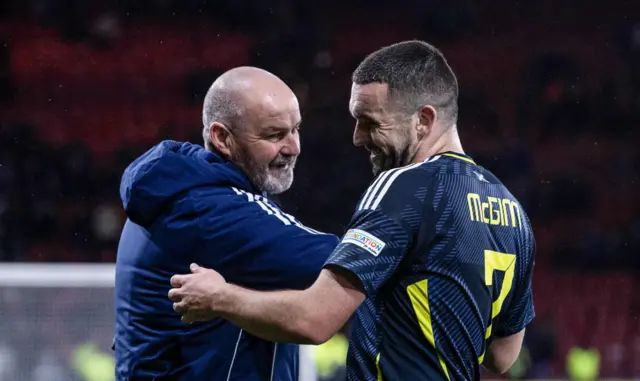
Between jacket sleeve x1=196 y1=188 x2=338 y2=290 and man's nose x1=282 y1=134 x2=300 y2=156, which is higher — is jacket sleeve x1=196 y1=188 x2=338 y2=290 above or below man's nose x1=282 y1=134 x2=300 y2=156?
Result: below

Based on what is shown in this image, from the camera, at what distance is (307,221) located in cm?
726

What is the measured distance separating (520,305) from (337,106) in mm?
5924

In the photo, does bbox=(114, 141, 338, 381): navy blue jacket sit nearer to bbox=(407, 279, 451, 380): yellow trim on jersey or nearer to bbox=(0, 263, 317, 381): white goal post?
bbox=(407, 279, 451, 380): yellow trim on jersey

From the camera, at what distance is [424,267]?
1739 mm

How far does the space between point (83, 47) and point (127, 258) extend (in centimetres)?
652

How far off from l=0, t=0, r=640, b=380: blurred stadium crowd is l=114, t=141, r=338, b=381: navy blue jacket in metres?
5.33

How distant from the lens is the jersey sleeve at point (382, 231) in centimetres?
167

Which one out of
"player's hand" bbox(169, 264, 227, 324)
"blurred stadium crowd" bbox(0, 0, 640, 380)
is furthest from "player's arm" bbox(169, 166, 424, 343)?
"blurred stadium crowd" bbox(0, 0, 640, 380)

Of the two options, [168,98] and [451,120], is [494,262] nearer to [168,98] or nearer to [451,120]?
[451,120]

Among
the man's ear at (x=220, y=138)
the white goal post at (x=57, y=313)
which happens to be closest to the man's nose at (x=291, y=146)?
the man's ear at (x=220, y=138)

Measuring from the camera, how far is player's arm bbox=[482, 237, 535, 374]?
1.97 meters

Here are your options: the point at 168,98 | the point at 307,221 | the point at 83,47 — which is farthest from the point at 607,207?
the point at 83,47

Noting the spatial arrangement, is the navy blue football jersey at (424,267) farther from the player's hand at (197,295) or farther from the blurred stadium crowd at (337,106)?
the blurred stadium crowd at (337,106)

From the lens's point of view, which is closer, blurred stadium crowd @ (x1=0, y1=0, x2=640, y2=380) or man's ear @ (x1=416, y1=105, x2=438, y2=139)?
man's ear @ (x1=416, y1=105, x2=438, y2=139)
